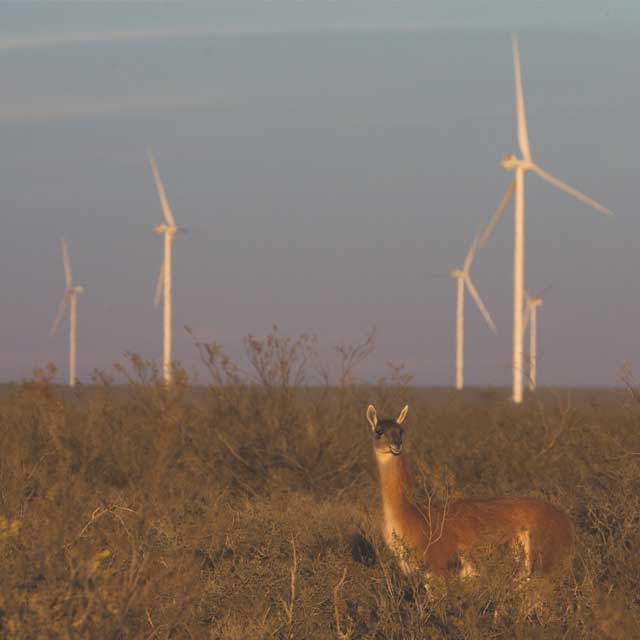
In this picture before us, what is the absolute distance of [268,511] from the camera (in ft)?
39.7

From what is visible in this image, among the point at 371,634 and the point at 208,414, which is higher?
the point at 208,414

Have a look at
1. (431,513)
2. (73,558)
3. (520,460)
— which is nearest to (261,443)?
(520,460)

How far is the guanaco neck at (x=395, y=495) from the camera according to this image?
24.7 feet

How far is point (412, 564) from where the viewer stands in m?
7.30

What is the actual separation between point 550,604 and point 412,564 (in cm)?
105

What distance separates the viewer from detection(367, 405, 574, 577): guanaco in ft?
24.6

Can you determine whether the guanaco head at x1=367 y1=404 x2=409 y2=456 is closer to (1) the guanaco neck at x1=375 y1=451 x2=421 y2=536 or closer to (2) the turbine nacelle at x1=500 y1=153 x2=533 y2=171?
(1) the guanaco neck at x1=375 y1=451 x2=421 y2=536

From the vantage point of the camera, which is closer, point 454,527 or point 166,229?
point 454,527

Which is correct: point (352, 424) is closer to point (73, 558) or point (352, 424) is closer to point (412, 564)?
point (412, 564)

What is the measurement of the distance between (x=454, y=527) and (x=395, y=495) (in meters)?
0.56

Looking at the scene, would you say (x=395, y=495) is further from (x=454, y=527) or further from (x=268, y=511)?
(x=268, y=511)

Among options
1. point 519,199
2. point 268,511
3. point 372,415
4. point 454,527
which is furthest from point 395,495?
point 519,199

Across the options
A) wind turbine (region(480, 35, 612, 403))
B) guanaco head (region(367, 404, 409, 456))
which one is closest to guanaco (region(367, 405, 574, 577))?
guanaco head (region(367, 404, 409, 456))

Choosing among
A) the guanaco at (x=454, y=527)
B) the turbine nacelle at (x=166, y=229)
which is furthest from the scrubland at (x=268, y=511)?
the turbine nacelle at (x=166, y=229)
